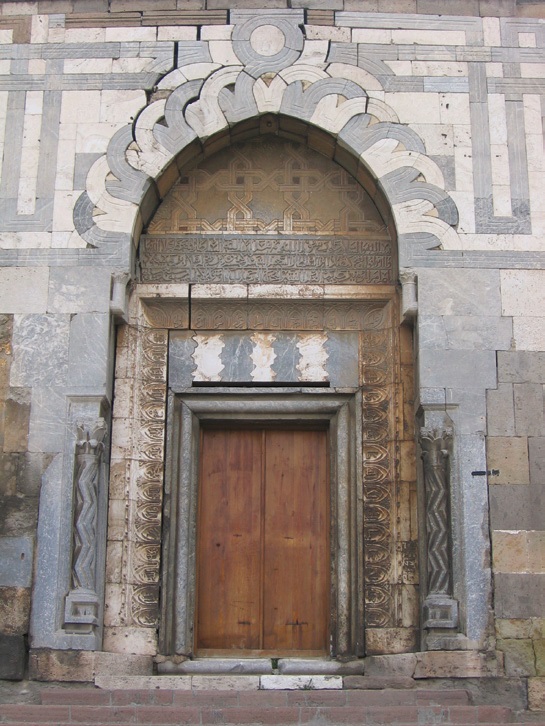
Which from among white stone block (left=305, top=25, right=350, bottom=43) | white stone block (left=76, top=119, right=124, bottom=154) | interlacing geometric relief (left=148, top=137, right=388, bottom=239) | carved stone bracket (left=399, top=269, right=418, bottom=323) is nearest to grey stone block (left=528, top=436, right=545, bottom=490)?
carved stone bracket (left=399, top=269, right=418, bottom=323)

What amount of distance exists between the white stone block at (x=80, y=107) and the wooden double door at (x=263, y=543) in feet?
9.66

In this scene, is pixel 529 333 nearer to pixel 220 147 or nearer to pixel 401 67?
pixel 401 67

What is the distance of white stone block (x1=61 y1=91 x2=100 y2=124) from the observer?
1041cm

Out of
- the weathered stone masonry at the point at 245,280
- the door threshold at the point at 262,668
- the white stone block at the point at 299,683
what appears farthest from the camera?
the door threshold at the point at 262,668

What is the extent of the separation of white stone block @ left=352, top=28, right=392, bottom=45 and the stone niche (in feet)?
3.60

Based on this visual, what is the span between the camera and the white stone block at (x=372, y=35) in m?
10.6

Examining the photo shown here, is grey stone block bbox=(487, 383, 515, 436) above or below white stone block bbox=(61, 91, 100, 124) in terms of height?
below

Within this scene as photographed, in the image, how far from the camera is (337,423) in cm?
1023

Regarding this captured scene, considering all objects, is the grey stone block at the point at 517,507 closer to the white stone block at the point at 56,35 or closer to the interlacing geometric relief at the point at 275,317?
the interlacing geometric relief at the point at 275,317

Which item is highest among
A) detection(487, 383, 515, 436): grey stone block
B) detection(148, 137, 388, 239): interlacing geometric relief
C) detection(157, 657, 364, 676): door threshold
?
detection(148, 137, 388, 239): interlacing geometric relief

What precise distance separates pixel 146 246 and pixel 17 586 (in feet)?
10.4

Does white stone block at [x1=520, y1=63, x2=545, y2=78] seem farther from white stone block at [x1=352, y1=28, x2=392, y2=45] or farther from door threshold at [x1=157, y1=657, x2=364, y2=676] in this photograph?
door threshold at [x1=157, y1=657, x2=364, y2=676]

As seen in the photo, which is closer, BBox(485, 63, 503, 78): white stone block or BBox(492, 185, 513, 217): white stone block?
BBox(492, 185, 513, 217): white stone block

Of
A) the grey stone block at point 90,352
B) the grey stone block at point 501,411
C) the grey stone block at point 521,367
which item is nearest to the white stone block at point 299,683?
the grey stone block at point 501,411
